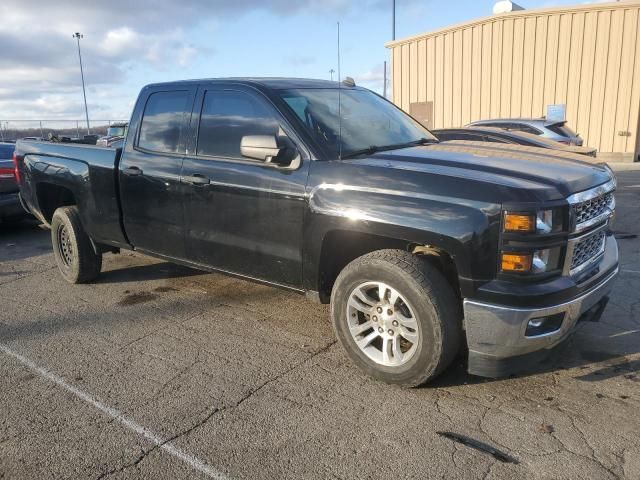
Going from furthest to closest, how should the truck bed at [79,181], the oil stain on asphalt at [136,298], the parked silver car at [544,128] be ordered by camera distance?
the parked silver car at [544,128], the oil stain on asphalt at [136,298], the truck bed at [79,181]

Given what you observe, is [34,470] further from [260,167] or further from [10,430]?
[260,167]

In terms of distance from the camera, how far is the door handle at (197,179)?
4156 millimetres

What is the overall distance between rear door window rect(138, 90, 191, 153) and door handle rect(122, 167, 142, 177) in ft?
0.67

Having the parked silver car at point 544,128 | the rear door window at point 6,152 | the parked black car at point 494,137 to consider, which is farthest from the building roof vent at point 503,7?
the rear door window at point 6,152

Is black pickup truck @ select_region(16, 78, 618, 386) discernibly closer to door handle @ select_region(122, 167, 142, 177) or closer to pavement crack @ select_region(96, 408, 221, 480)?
door handle @ select_region(122, 167, 142, 177)

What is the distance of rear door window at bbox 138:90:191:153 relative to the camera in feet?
14.7

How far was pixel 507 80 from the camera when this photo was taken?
19703 millimetres

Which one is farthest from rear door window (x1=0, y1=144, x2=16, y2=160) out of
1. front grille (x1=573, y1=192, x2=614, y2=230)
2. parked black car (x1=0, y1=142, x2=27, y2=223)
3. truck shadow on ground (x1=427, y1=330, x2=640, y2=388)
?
front grille (x1=573, y1=192, x2=614, y2=230)

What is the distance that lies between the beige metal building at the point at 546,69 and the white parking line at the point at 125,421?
62.6 feet

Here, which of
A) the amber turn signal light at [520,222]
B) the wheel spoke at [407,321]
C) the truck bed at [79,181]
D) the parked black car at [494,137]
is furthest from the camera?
the parked black car at [494,137]

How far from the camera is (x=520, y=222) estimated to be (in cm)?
286

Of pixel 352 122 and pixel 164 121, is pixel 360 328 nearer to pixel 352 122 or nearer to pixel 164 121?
pixel 352 122

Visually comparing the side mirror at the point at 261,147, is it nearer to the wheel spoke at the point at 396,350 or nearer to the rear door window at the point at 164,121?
the rear door window at the point at 164,121

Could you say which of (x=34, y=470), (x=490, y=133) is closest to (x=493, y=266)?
(x=34, y=470)
